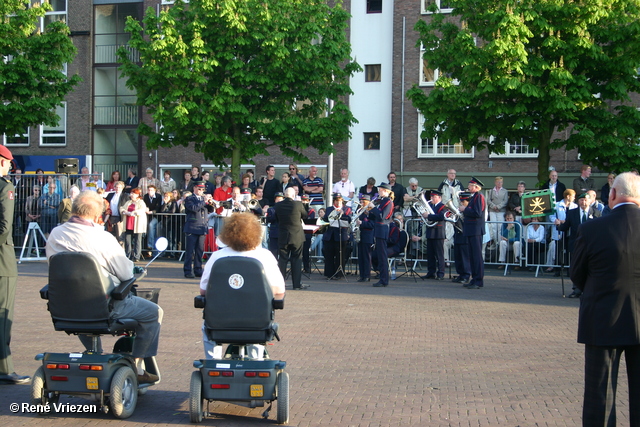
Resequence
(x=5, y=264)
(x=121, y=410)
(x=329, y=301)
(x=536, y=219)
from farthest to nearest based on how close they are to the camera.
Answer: (x=536, y=219)
(x=329, y=301)
(x=5, y=264)
(x=121, y=410)

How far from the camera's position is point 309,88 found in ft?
83.0

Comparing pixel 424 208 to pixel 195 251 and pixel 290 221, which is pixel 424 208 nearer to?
pixel 290 221

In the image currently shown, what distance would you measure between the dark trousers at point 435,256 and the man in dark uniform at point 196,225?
515 cm

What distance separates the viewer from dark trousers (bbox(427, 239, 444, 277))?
1755 centimetres

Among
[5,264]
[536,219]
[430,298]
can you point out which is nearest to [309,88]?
[536,219]

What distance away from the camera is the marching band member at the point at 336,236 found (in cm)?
1728

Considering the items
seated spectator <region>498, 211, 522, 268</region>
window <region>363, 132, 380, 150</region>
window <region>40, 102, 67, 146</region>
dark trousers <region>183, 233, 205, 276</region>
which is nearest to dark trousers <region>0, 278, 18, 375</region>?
dark trousers <region>183, 233, 205, 276</region>

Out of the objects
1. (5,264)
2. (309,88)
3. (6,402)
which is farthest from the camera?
(309,88)

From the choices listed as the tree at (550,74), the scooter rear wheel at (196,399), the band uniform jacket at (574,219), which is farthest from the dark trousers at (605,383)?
the tree at (550,74)

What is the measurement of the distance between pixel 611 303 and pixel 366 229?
1149 cm

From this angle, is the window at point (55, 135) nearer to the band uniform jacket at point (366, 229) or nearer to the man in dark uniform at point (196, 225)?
the man in dark uniform at point (196, 225)

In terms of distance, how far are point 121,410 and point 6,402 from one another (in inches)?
48.8

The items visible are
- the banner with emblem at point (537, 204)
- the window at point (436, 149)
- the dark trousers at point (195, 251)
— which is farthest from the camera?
the window at point (436, 149)

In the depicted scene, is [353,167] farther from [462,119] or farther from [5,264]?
[5,264]
